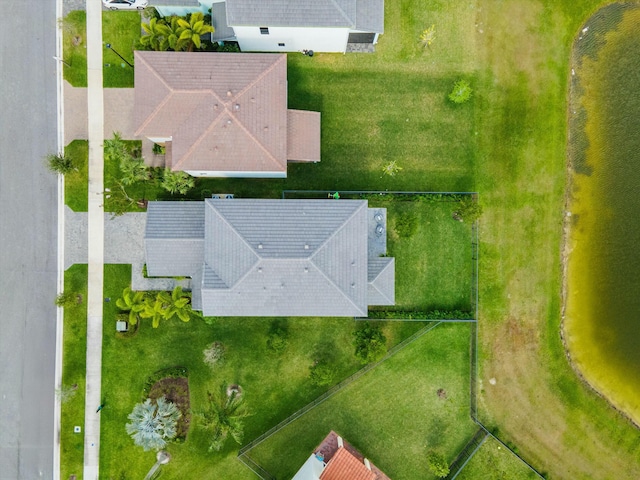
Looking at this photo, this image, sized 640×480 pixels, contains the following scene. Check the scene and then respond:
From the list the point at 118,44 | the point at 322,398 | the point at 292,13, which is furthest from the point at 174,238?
the point at 292,13

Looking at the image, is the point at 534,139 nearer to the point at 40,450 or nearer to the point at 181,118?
the point at 181,118

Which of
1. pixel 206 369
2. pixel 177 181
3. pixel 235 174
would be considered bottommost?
pixel 206 369

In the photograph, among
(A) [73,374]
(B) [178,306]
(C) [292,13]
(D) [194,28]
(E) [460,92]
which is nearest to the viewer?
(C) [292,13]

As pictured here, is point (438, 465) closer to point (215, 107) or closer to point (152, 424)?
point (152, 424)

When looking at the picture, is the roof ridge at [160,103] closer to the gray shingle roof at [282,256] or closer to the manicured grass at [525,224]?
the gray shingle roof at [282,256]

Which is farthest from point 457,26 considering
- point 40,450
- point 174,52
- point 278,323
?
point 40,450

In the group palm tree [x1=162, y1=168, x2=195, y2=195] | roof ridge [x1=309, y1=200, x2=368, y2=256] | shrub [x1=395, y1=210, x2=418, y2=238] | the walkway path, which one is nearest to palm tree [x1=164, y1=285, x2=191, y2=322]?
the walkway path

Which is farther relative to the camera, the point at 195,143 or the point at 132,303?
the point at 132,303

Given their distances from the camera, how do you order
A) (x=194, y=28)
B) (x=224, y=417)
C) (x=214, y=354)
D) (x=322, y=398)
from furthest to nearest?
(x=322, y=398)
(x=214, y=354)
(x=194, y=28)
(x=224, y=417)

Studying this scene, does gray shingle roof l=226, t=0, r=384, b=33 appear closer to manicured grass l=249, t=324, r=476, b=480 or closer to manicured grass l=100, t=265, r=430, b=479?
manicured grass l=100, t=265, r=430, b=479
